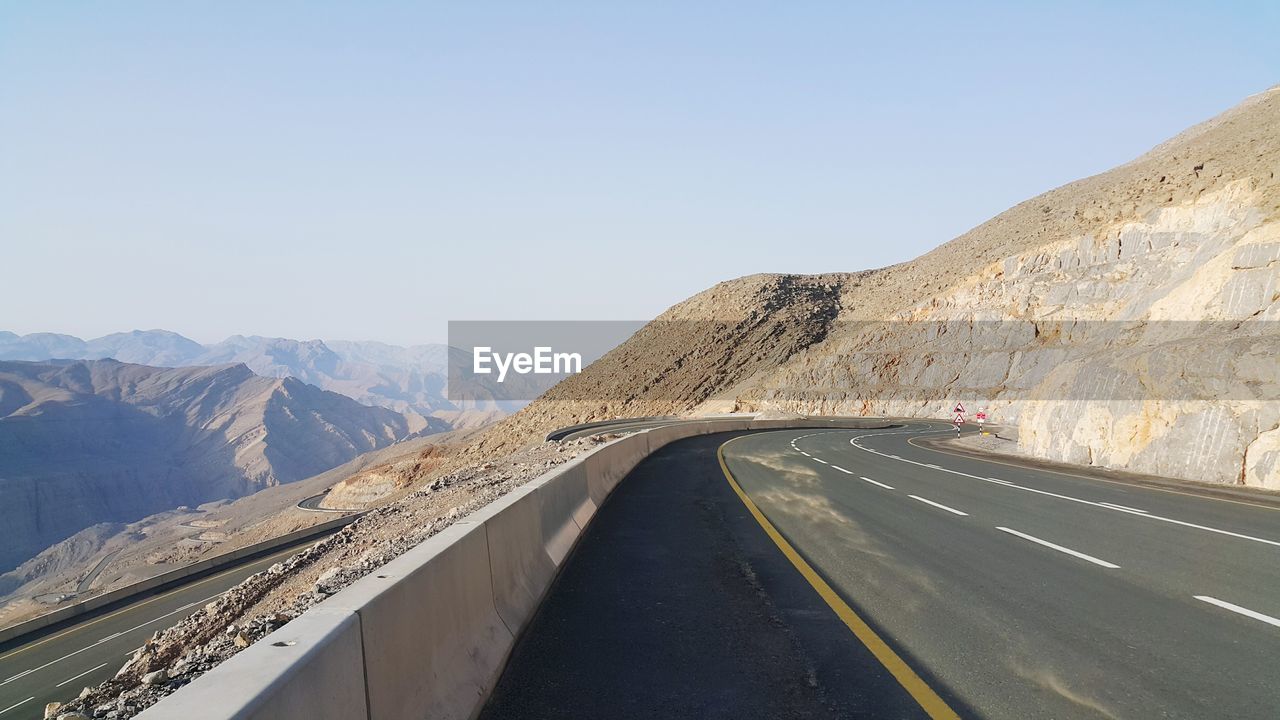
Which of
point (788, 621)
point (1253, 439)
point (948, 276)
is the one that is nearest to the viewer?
point (788, 621)

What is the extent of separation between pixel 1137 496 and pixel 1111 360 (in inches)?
408

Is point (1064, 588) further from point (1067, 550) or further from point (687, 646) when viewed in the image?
point (687, 646)

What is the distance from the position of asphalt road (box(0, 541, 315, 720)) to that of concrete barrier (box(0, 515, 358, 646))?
1.04 metres

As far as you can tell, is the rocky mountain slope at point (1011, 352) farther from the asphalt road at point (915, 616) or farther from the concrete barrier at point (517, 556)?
the asphalt road at point (915, 616)

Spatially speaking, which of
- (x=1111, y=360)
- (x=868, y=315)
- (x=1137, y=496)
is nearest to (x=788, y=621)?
(x=1137, y=496)

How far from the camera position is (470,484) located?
63.3 feet

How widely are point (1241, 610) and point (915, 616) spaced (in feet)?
8.12

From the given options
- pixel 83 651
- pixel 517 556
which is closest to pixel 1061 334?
pixel 83 651

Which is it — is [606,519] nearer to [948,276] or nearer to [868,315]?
[948,276]

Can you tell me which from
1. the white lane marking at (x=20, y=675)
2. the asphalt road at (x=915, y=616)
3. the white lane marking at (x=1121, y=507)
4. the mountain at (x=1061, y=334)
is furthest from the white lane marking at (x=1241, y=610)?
the white lane marking at (x=20, y=675)

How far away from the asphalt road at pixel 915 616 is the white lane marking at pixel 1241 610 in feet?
0.09

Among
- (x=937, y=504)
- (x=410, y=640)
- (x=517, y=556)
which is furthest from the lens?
(x=937, y=504)

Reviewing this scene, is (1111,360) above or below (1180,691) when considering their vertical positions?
above

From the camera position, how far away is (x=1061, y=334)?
184ft
